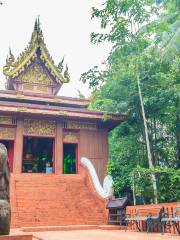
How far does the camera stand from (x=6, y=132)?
50.9 ft

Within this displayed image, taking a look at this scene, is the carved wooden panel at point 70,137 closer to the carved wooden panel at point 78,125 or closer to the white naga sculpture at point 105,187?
the carved wooden panel at point 78,125

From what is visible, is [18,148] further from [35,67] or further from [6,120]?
[35,67]

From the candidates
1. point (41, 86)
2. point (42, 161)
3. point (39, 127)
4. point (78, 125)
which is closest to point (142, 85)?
point (78, 125)

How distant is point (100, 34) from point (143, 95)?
11.3 feet

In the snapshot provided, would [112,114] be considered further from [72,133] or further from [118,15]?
[118,15]

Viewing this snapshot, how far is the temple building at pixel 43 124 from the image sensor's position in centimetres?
1487

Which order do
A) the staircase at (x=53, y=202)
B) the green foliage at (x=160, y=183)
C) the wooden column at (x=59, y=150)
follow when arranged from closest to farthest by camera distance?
the staircase at (x=53, y=202)
the green foliage at (x=160, y=183)
the wooden column at (x=59, y=150)

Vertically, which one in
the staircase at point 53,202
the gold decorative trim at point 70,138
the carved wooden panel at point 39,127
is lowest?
the staircase at point 53,202

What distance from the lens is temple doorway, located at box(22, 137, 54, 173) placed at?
1936cm

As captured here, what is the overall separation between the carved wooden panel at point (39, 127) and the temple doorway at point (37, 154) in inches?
114

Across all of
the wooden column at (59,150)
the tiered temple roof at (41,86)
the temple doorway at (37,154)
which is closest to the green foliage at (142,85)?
the tiered temple roof at (41,86)

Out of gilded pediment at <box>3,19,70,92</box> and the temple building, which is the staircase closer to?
the temple building

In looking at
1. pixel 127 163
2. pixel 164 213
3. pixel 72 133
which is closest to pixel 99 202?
pixel 127 163

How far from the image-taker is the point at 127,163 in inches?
599
